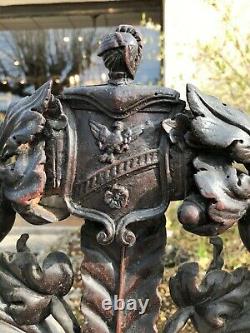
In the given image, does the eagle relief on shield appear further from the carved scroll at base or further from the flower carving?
the carved scroll at base

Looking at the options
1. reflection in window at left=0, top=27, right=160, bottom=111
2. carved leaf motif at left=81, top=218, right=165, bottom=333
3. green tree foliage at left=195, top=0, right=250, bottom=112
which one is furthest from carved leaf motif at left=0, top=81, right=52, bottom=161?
reflection in window at left=0, top=27, right=160, bottom=111

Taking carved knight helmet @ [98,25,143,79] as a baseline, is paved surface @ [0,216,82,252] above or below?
below

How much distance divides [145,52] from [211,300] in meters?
2.73

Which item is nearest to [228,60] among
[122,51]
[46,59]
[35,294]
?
[46,59]

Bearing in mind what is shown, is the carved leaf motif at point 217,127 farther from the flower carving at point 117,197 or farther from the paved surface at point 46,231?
the paved surface at point 46,231

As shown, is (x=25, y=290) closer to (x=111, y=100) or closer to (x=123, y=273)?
(x=123, y=273)

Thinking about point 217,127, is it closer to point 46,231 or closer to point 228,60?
point 228,60

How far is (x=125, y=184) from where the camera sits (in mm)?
805

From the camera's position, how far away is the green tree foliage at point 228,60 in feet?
8.21

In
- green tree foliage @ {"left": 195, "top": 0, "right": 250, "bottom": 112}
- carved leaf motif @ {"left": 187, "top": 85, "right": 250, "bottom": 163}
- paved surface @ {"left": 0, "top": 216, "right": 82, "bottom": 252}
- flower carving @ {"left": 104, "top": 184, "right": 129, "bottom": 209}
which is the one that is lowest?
paved surface @ {"left": 0, "top": 216, "right": 82, "bottom": 252}

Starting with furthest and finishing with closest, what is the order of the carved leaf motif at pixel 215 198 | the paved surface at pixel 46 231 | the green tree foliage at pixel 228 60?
the paved surface at pixel 46 231
the green tree foliage at pixel 228 60
the carved leaf motif at pixel 215 198

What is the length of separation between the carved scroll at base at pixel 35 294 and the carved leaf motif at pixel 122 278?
1.4 inches

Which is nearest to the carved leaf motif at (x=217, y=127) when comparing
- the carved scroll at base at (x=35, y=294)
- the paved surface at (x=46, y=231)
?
the carved scroll at base at (x=35, y=294)

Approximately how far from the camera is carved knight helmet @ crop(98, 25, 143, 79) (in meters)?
0.82
